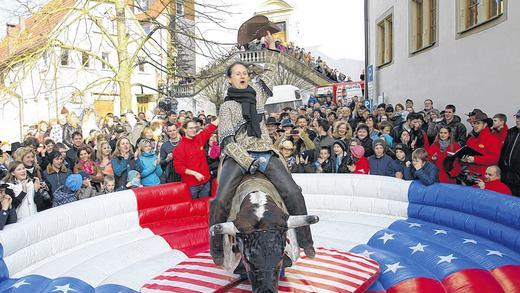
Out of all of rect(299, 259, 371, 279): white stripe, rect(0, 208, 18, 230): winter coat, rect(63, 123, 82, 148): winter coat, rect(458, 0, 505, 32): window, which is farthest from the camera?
rect(63, 123, 82, 148): winter coat

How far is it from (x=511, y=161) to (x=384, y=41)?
42.7ft

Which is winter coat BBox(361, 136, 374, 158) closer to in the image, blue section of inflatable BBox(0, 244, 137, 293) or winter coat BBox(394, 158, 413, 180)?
winter coat BBox(394, 158, 413, 180)

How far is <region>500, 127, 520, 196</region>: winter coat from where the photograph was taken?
297 inches

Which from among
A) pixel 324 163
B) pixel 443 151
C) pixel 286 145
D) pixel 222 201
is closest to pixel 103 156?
pixel 286 145

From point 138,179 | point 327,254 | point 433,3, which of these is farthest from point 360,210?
point 433,3

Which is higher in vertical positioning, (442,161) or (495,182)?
(442,161)

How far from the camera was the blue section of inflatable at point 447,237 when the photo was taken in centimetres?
580

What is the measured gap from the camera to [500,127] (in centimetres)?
845

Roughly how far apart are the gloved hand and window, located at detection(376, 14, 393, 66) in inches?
579

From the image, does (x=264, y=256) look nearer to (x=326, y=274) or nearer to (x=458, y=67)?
(x=326, y=274)

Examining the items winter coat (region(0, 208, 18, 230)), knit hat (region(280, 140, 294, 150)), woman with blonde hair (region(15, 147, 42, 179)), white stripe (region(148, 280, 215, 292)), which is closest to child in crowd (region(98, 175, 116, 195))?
woman with blonde hair (region(15, 147, 42, 179))

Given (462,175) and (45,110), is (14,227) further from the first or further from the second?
(45,110)

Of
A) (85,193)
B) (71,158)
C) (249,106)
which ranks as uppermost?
(249,106)

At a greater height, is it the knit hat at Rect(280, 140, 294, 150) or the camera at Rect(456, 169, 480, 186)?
the knit hat at Rect(280, 140, 294, 150)
